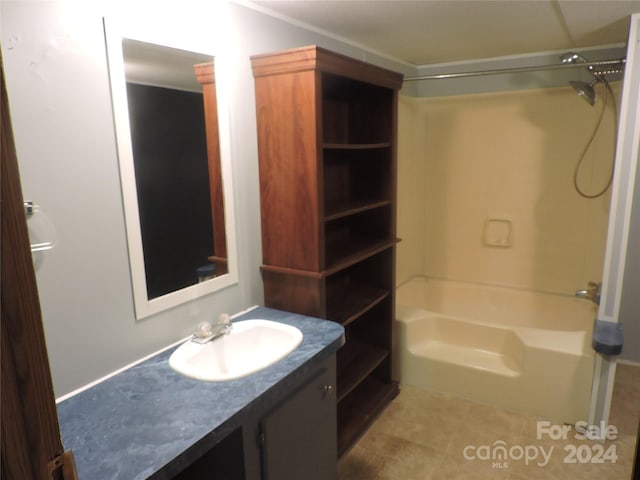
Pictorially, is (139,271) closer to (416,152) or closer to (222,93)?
(222,93)

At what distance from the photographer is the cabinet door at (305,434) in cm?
146

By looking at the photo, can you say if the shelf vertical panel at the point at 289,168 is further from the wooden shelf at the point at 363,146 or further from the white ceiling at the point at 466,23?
the white ceiling at the point at 466,23

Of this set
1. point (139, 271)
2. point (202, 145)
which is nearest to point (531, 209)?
point (202, 145)

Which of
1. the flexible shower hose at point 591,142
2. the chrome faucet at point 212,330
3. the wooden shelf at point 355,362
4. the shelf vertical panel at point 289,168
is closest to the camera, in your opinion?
the chrome faucet at point 212,330

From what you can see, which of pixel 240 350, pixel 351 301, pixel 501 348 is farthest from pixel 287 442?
pixel 501 348

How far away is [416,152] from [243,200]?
2.08 m

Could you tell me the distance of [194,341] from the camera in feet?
5.57

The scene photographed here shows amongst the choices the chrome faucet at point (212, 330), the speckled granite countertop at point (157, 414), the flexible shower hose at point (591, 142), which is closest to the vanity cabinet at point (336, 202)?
the chrome faucet at point (212, 330)

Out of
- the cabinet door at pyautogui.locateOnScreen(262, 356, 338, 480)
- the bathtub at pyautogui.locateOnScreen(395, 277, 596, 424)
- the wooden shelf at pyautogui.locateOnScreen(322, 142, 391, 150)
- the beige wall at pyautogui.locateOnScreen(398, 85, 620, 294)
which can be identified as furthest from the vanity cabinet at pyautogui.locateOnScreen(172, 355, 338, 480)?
the beige wall at pyautogui.locateOnScreen(398, 85, 620, 294)

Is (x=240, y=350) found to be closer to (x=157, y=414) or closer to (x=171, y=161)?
(x=157, y=414)

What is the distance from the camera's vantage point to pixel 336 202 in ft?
8.22

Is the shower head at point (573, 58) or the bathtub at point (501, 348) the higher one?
the shower head at point (573, 58)

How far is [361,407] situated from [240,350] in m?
1.09

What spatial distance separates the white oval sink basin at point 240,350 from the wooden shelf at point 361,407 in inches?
32.9
